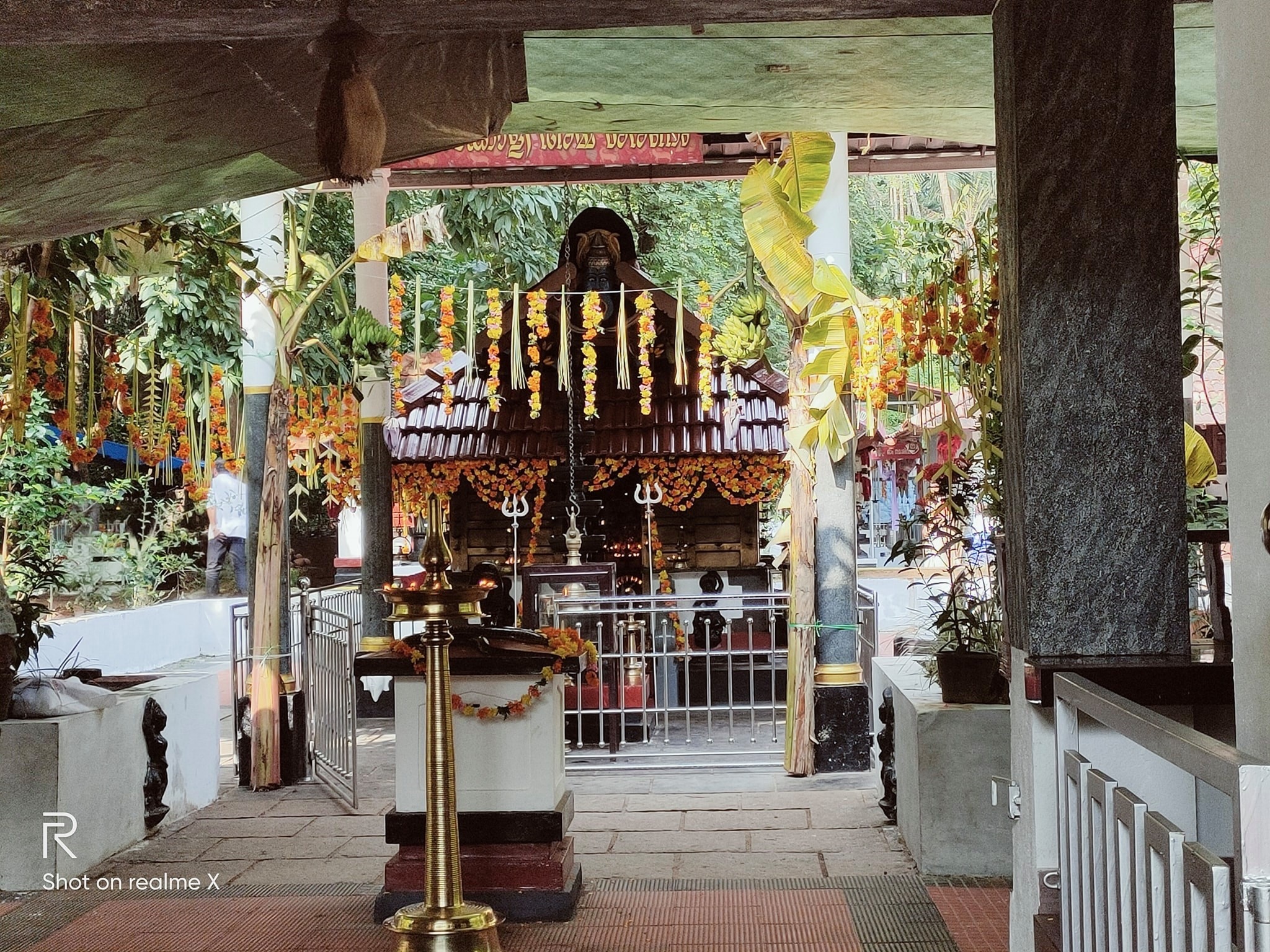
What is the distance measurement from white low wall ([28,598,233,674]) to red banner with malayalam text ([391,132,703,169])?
4984mm

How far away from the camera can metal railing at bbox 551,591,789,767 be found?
9.62 m

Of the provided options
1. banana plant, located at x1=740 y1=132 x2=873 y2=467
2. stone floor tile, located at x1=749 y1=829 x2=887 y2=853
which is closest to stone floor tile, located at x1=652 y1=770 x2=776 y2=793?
stone floor tile, located at x1=749 y1=829 x2=887 y2=853

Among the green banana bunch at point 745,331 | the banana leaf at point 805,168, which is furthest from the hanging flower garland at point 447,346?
the banana leaf at point 805,168

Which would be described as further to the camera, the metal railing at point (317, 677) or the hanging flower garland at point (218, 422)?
the hanging flower garland at point (218, 422)

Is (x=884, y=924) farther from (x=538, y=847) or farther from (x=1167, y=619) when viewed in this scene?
(x=1167, y=619)

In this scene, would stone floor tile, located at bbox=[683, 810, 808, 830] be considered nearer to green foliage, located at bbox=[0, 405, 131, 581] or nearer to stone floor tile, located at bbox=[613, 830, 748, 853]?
stone floor tile, located at bbox=[613, 830, 748, 853]

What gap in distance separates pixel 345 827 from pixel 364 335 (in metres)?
3.73

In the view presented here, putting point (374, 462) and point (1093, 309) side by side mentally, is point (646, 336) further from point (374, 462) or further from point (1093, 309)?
point (1093, 309)

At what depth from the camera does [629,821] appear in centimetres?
773

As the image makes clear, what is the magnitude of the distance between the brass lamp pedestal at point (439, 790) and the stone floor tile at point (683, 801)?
3.16 m

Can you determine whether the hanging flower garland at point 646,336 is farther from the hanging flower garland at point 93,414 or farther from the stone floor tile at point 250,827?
the stone floor tile at point 250,827

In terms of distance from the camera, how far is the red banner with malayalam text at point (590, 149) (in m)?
8.23

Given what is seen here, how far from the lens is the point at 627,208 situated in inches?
815

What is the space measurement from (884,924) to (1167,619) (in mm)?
2269
